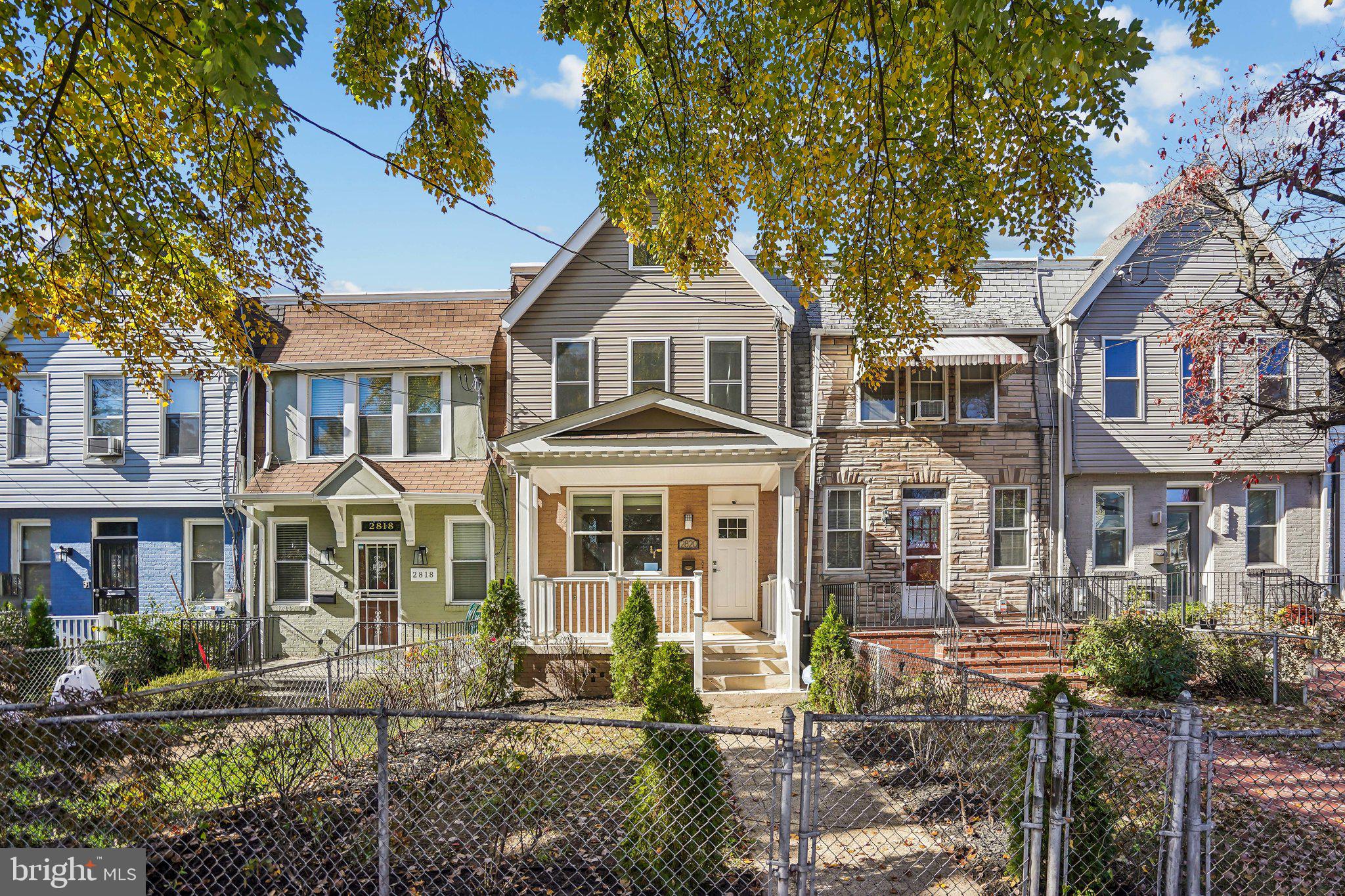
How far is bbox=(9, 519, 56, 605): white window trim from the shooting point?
14945mm

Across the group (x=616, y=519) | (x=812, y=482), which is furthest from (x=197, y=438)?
(x=812, y=482)

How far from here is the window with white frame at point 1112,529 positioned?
47.8 feet

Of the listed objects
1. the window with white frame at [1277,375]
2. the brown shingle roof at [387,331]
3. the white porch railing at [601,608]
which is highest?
the brown shingle roof at [387,331]

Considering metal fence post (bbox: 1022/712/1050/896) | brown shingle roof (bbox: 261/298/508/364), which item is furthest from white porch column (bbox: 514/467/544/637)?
metal fence post (bbox: 1022/712/1050/896)

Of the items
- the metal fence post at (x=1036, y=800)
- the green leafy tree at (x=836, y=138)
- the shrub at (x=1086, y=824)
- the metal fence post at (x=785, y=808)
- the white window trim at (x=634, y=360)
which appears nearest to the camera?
the metal fence post at (x=785, y=808)

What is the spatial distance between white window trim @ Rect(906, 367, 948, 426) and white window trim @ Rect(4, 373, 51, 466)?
1768 centimetres

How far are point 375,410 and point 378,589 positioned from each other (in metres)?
3.66

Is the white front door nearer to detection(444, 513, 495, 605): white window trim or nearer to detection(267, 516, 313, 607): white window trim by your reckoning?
detection(444, 513, 495, 605): white window trim

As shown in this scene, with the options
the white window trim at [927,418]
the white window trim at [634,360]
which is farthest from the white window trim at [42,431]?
the white window trim at [927,418]

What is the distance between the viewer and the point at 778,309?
14.0 meters

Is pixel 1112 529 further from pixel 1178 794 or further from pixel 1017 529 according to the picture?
pixel 1178 794

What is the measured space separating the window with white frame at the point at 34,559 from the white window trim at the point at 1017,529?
1952 centimetres

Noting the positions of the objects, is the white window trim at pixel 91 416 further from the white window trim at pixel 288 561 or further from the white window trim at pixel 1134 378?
the white window trim at pixel 1134 378

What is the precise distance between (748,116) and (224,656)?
12.9m
